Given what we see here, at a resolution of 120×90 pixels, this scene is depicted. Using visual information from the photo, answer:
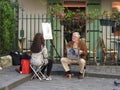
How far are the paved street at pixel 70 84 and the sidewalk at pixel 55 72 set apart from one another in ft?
0.65

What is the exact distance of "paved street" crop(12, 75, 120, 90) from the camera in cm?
1155

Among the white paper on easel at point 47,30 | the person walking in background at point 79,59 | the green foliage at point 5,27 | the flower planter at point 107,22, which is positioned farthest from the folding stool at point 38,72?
the flower planter at point 107,22

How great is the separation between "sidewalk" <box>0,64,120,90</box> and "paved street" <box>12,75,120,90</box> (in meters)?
0.20

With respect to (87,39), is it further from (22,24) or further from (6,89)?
(6,89)

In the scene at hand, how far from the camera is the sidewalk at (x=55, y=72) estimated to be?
11.3 m

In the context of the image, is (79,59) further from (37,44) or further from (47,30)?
(47,30)

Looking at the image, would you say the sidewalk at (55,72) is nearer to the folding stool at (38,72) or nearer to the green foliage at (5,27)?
the folding stool at (38,72)

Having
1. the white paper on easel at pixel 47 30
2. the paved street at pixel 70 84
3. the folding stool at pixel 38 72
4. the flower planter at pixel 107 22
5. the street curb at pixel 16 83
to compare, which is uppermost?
the flower planter at pixel 107 22

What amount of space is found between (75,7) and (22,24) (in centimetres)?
279

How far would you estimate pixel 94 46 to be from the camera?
1599 cm

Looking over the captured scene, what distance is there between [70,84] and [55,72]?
6.17 feet

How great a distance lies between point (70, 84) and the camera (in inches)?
480

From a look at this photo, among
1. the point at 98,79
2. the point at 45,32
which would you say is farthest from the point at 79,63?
the point at 45,32

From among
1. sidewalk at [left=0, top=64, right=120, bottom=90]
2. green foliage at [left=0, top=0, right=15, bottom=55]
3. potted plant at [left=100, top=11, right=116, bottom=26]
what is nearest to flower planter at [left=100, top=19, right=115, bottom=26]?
potted plant at [left=100, top=11, right=116, bottom=26]
